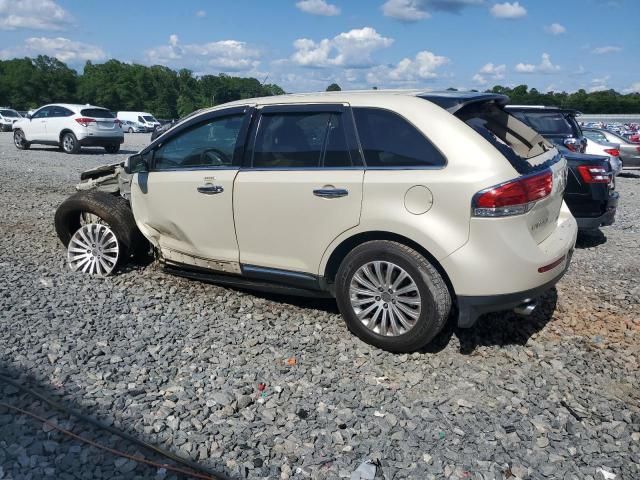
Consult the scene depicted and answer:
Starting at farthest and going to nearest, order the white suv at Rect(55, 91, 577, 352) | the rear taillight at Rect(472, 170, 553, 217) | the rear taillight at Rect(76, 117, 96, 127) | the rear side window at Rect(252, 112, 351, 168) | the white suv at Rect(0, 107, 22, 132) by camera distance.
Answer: the white suv at Rect(0, 107, 22, 132) → the rear taillight at Rect(76, 117, 96, 127) → the rear side window at Rect(252, 112, 351, 168) → the white suv at Rect(55, 91, 577, 352) → the rear taillight at Rect(472, 170, 553, 217)

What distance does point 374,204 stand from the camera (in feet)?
13.0

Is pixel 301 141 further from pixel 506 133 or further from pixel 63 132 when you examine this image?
pixel 63 132

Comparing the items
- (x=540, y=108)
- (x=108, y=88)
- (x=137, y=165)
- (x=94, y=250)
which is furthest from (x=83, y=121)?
(x=108, y=88)

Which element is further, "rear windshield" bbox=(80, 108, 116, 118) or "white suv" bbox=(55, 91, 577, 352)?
"rear windshield" bbox=(80, 108, 116, 118)

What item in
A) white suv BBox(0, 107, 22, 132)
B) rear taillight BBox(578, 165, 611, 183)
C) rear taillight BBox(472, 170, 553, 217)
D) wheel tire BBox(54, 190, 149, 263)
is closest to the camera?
rear taillight BBox(472, 170, 553, 217)

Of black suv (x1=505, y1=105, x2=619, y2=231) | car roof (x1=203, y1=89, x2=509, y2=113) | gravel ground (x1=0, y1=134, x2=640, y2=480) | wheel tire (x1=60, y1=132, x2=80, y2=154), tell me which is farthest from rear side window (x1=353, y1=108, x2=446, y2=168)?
wheel tire (x1=60, y1=132, x2=80, y2=154)

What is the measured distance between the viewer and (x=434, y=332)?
3.89m

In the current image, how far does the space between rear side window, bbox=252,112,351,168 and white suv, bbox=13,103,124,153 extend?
53.7 ft

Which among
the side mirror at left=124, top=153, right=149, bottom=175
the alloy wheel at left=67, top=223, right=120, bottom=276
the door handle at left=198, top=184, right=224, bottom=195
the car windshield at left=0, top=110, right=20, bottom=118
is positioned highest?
the side mirror at left=124, top=153, right=149, bottom=175

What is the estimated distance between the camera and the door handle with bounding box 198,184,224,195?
466 centimetres

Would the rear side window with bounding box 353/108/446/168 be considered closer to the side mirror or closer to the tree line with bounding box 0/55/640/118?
the side mirror

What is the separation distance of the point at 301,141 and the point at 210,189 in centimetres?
→ 89

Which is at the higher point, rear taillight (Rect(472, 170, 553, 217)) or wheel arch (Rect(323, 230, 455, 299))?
rear taillight (Rect(472, 170, 553, 217))

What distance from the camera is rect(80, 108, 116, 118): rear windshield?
62.8 ft
